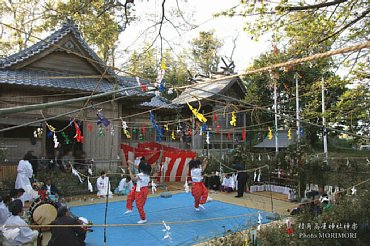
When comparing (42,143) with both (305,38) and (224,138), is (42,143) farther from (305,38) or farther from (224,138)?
(224,138)

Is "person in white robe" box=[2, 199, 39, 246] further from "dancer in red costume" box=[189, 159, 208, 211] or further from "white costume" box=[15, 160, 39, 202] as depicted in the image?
"dancer in red costume" box=[189, 159, 208, 211]

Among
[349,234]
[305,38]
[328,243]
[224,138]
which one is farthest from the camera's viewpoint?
[224,138]

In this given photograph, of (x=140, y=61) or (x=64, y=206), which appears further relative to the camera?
(x=140, y=61)

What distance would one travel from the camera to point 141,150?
40.8 ft

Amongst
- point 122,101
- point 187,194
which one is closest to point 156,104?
point 122,101

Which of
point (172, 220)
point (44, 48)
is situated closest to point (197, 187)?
point (172, 220)

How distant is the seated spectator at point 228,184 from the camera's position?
12.0 metres

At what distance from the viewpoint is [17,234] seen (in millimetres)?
5105

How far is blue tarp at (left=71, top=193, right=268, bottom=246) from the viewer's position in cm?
589

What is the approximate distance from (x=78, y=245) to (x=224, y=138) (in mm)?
14523

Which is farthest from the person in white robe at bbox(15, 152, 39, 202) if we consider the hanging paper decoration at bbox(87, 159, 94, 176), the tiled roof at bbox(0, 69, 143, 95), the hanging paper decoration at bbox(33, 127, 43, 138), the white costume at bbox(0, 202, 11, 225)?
the white costume at bbox(0, 202, 11, 225)

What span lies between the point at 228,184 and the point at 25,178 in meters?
7.85

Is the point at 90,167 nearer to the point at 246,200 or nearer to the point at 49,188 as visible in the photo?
the point at 49,188

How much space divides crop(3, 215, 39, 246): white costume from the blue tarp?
111 centimetres
